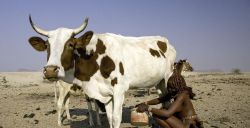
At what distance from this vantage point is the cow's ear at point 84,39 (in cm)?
811

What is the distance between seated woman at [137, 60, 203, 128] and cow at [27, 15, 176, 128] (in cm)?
196

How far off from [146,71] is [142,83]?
1.19 ft

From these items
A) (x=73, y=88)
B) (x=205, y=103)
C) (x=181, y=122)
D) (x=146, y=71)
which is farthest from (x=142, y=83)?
(x=205, y=103)

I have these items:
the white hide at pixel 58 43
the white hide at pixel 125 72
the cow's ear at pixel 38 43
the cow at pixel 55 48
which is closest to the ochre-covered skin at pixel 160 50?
the white hide at pixel 125 72

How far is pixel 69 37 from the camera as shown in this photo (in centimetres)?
788

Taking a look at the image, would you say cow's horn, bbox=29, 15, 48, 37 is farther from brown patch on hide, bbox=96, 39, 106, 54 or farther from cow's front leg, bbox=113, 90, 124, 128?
cow's front leg, bbox=113, 90, 124, 128

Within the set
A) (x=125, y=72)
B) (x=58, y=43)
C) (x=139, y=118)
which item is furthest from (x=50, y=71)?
(x=139, y=118)

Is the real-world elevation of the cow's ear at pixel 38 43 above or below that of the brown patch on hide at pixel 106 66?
above

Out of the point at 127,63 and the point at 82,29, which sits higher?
the point at 82,29

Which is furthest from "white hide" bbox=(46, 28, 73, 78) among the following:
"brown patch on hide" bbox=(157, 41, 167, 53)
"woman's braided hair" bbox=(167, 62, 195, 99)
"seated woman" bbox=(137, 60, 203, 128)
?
"brown patch on hide" bbox=(157, 41, 167, 53)

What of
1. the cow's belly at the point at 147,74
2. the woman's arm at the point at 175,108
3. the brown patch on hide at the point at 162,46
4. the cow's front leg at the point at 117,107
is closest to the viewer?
the woman's arm at the point at 175,108

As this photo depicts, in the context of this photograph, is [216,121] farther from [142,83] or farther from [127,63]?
[127,63]

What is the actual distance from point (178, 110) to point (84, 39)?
2.85 metres

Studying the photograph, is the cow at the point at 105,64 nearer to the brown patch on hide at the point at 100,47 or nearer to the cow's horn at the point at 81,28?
the brown patch on hide at the point at 100,47
